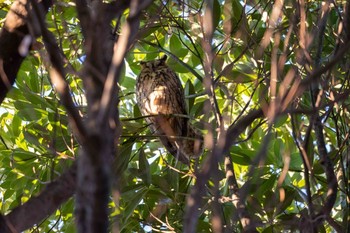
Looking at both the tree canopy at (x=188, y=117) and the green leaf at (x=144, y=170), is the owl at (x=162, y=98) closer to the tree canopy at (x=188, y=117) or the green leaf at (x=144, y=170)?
the tree canopy at (x=188, y=117)

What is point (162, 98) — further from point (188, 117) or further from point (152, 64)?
point (188, 117)

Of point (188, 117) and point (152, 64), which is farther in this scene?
point (152, 64)

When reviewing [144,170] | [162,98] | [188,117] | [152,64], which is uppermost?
[152,64]

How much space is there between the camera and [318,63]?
2.11 metres

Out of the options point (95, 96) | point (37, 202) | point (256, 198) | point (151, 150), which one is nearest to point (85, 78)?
point (95, 96)

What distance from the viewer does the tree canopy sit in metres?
1.14

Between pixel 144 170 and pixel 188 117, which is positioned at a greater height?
pixel 188 117

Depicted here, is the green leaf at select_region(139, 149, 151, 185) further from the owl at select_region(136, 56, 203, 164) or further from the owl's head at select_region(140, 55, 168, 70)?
the owl's head at select_region(140, 55, 168, 70)

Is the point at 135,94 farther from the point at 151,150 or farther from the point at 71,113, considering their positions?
the point at 71,113

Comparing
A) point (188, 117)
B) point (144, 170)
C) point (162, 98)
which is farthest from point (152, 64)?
point (188, 117)

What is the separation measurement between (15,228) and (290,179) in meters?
2.18

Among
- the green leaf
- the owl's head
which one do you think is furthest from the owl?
the green leaf

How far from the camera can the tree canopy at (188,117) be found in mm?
1137

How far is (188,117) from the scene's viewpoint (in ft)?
8.63
